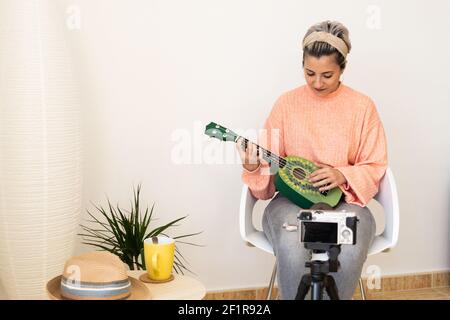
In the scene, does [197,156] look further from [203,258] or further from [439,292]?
[439,292]

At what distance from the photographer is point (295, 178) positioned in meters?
2.14

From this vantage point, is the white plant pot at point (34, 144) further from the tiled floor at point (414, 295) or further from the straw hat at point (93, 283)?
the tiled floor at point (414, 295)

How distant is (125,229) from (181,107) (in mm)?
556

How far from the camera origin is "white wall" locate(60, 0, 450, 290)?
2496mm

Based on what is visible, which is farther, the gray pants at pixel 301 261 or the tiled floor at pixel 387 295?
the tiled floor at pixel 387 295

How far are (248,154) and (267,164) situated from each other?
87mm

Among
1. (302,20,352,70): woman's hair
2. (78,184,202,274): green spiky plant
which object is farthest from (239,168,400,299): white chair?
(302,20,352,70): woman's hair

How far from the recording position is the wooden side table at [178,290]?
150 cm

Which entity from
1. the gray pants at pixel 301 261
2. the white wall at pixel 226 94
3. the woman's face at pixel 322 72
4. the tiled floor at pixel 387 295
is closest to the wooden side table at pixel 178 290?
the gray pants at pixel 301 261

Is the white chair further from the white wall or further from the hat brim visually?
the hat brim

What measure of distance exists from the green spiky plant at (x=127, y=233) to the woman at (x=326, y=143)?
41 cm

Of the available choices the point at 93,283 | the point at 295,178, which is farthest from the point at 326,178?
the point at 93,283

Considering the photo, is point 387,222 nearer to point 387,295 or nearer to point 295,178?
point 295,178

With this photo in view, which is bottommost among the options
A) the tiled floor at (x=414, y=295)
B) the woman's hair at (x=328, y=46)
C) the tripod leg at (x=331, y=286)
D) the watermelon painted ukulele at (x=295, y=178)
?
the tiled floor at (x=414, y=295)
